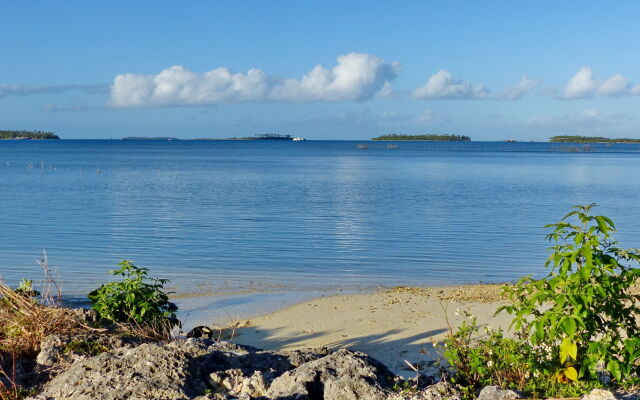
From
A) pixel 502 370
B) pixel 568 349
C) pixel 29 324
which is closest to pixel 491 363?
pixel 502 370

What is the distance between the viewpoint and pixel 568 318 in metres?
5.33

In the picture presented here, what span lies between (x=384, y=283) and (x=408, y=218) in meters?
12.8

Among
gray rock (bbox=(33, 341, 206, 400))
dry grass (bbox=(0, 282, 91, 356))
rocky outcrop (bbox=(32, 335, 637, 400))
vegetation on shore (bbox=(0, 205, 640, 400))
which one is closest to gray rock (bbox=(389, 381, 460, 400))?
rocky outcrop (bbox=(32, 335, 637, 400))

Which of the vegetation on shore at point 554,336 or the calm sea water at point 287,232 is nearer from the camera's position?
the vegetation on shore at point 554,336

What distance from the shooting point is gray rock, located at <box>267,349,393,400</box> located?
5574 mm

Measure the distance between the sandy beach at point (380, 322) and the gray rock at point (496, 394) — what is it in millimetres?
2269

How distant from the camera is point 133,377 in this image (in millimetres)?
5656

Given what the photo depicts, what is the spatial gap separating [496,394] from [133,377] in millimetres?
2999

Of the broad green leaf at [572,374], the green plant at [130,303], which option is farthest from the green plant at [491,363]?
the green plant at [130,303]

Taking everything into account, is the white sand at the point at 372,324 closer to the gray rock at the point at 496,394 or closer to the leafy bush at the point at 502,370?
the leafy bush at the point at 502,370

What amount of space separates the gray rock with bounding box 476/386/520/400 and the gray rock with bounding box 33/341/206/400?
237 cm

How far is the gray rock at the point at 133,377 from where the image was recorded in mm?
5500

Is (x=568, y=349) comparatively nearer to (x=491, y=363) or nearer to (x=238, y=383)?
(x=491, y=363)

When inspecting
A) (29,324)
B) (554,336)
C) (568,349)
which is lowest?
Result: (29,324)
